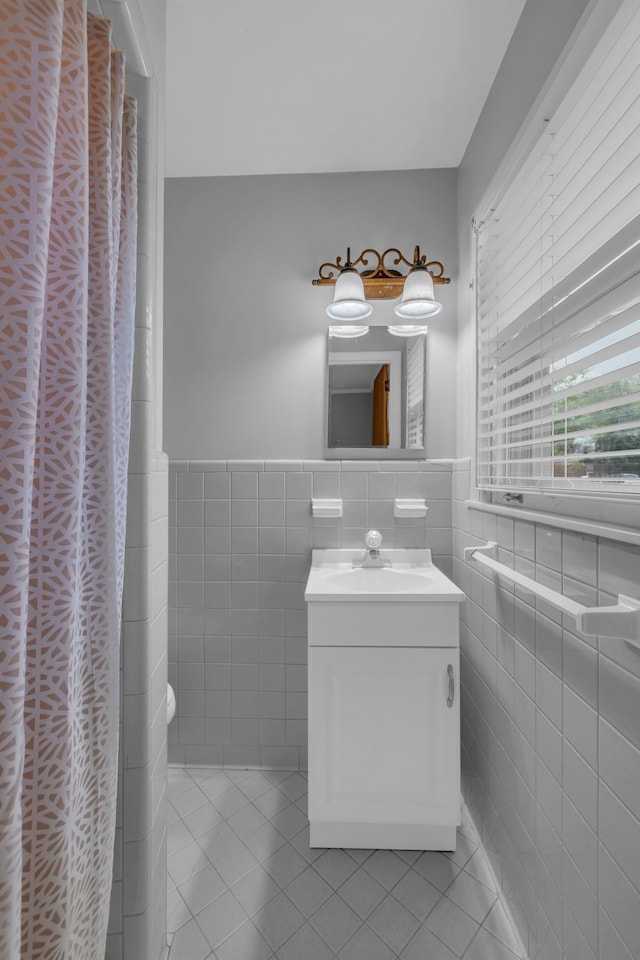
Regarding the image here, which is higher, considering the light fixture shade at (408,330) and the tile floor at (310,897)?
the light fixture shade at (408,330)

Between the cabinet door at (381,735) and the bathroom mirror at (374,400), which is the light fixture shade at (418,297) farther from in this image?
the cabinet door at (381,735)

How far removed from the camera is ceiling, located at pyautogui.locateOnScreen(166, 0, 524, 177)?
133 cm

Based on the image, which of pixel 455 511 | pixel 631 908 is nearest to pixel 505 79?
pixel 455 511

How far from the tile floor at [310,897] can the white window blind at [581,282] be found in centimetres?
121

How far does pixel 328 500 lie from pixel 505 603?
835 mm

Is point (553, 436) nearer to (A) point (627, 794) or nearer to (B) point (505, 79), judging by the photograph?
(A) point (627, 794)

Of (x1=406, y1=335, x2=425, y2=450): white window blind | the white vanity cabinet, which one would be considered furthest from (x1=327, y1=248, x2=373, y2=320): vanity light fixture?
the white vanity cabinet

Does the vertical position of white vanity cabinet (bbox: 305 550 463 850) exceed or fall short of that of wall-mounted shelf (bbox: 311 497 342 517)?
it falls short

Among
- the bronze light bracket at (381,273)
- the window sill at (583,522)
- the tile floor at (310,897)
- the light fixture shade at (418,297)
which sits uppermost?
the bronze light bracket at (381,273)

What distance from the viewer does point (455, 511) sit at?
76.3 inches

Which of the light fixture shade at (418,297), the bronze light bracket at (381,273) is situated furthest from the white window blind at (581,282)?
the bronze light bracket at (381,273)

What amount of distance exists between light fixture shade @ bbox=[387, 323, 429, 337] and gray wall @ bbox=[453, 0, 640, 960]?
27 cm

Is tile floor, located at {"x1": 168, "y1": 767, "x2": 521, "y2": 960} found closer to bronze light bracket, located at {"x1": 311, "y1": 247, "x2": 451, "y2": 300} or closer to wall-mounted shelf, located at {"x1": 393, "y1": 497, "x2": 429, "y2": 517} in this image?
wall-mounted shelf, located at {"x1": 393, "y1": 497, "x2": 429, "y2": 517}

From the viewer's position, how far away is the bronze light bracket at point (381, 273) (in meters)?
1.87
